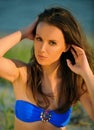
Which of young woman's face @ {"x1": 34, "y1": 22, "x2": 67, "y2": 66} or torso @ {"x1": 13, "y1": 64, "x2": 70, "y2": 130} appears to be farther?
torso @ {"x1": 13, "y1": 64, "x2": 70, "y2": 130}

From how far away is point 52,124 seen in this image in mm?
2078

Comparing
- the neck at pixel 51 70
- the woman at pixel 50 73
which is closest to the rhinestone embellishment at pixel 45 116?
the woman at pixel 50 73

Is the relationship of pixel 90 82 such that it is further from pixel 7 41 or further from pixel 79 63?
pixel 7 41

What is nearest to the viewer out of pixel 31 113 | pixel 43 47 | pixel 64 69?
pixel 43 47

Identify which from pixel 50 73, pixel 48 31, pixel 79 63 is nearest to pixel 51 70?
pixel 50 73

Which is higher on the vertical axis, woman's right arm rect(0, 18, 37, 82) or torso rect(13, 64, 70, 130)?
woman's right arm rect(0, 18, 37, 82)

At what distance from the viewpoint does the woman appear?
196 centimetres

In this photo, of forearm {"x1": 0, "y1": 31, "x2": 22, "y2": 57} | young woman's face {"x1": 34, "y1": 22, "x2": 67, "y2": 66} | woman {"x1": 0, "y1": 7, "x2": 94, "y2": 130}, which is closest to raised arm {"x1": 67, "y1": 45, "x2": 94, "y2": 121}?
woman {"x1": 0, "y1": 7, "x2": 94, "y2": 130}

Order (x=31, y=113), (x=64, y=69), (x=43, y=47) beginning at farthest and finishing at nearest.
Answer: (x=64, y=69) → (x=31, y=113) → (x=43, y=47)

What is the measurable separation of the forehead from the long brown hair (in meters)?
0.02

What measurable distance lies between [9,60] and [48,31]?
230mm

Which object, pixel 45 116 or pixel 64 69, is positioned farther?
pixel 64 69

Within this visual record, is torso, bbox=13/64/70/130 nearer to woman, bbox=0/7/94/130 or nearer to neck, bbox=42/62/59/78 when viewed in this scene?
woman, bbox=0/7/94/130

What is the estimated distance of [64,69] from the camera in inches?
85.0
